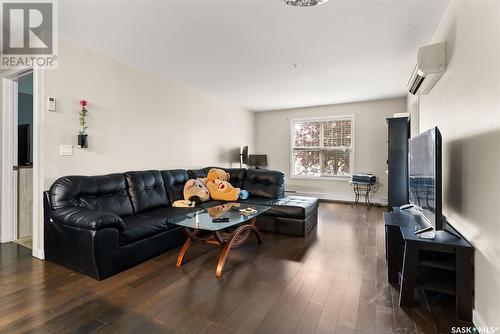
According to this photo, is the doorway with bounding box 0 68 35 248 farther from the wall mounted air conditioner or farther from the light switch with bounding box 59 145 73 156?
the wall mounted air conditioner

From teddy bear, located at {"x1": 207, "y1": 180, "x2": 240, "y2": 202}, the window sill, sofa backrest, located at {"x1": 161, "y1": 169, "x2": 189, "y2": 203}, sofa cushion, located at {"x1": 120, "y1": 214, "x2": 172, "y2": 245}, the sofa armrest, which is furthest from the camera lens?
the window sill

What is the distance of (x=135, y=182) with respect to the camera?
3.21 metres

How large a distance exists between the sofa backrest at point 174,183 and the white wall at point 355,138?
11.5 feet

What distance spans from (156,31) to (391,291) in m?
3.32

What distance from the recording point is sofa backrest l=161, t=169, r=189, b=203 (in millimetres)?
3634

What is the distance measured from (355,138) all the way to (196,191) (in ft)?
13.6

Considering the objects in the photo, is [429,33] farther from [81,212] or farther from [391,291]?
[81,212]

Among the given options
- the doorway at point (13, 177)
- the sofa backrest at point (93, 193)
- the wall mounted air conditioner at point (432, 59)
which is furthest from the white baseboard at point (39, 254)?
the wall mounted air conditioner at point (432, 59)

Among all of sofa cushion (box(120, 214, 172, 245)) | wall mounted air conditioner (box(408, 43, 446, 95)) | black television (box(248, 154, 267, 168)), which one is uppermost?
wall mounted air conditioner (box(408, 43, 446, 95))

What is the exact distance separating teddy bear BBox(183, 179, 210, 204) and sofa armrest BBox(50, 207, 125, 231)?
4.67 ft

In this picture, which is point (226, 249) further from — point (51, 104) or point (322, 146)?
point (322, 146)

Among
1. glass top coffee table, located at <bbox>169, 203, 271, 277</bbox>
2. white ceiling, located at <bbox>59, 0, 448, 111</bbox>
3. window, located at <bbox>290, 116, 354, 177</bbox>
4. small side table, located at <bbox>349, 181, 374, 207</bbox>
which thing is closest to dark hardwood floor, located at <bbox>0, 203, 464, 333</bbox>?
glass top coffee table, located at <bbox>169, 203, 271, 277</bbox>

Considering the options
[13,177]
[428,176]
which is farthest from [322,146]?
[13,177]

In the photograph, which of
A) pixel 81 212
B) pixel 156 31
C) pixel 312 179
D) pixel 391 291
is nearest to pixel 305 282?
pixel 391 291
